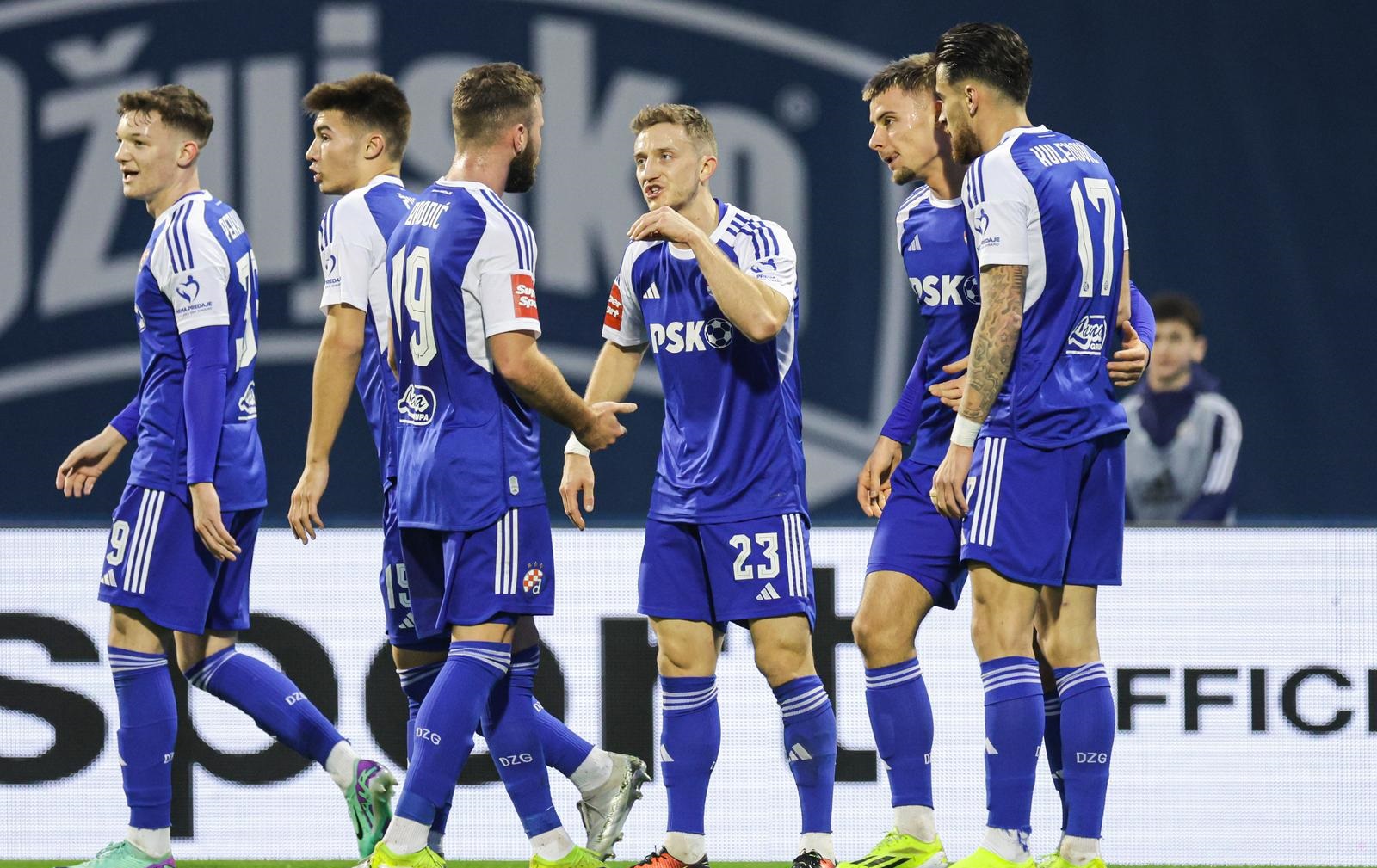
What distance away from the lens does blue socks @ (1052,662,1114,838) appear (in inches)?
151

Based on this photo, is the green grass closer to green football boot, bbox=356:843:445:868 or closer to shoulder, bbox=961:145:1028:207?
green football boot, bbox=356:843:445:868

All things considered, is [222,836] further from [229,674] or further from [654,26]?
[654,26]

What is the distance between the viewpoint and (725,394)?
409 cm

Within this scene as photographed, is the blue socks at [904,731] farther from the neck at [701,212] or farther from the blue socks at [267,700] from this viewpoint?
the blue socks at [267,700]

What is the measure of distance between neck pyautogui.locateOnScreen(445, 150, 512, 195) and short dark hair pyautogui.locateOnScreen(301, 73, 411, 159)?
599 millimetres

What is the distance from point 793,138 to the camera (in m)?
9.81

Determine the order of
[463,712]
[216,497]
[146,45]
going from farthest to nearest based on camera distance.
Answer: [146,45] < [216,497] < [463,712]

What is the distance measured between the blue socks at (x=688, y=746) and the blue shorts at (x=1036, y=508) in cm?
75

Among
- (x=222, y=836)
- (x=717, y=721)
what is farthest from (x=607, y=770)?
(x=222, y=836)

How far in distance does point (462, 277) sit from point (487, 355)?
193 millimetres

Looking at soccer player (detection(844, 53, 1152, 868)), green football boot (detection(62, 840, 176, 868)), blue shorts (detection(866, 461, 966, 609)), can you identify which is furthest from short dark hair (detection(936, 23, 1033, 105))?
green football boot (detection(62, 840, 176, 868))

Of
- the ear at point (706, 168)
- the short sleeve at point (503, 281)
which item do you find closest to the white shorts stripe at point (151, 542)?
the short sleeve at point (503, 281)

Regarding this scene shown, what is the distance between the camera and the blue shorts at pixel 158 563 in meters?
4.27

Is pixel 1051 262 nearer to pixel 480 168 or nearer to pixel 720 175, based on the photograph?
pixel 480 168
